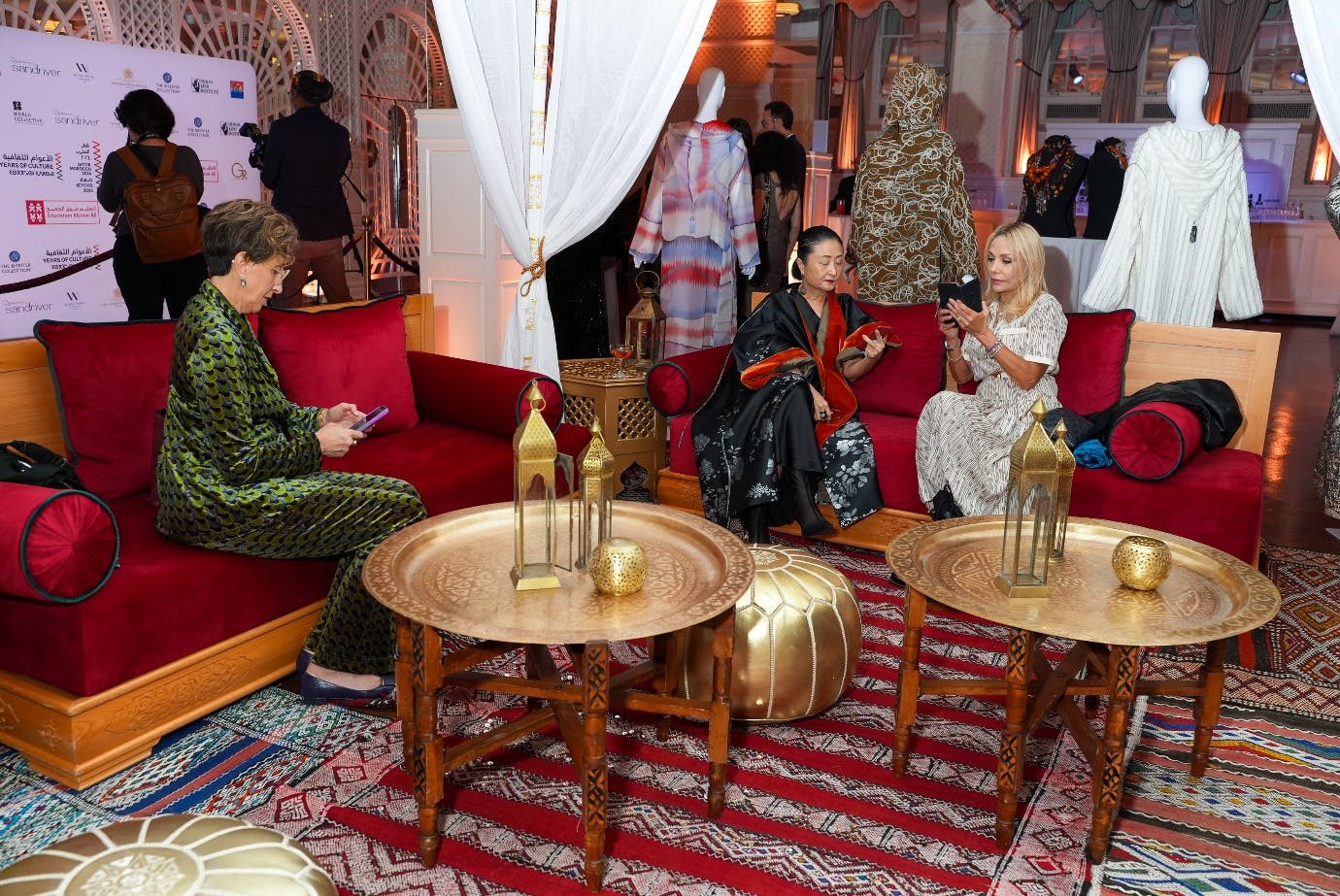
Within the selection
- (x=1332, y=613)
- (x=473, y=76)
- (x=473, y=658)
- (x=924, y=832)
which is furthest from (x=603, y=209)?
(x=1332, y=613)

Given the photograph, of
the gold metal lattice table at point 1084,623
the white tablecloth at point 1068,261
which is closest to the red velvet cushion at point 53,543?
the gold metal lattice table at point 1084,623

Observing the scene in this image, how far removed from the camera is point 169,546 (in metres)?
2.73

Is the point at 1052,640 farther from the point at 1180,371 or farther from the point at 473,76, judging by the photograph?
the point at 473,76

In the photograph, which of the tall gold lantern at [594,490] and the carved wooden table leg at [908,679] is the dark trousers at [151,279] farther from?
the carved wooden table leg at [908,679]

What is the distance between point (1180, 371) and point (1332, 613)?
95 centimetres

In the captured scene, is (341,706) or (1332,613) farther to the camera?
(1332,613)

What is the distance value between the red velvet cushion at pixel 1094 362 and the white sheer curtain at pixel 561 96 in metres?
1.67

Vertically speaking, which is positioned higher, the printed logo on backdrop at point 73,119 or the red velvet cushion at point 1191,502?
the printed logo on backdrop at point 73,119

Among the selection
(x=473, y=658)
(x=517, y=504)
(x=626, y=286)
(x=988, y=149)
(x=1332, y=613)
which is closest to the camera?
(x=517, y=504)

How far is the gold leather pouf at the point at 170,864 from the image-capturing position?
1.42 m

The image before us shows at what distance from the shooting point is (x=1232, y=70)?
1197cm

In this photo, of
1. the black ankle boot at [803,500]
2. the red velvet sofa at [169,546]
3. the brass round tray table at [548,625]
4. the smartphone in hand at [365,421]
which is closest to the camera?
the brass round tray table at [548,625]

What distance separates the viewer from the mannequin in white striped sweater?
4098 millimetres

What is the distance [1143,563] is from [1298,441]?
4.50 m
